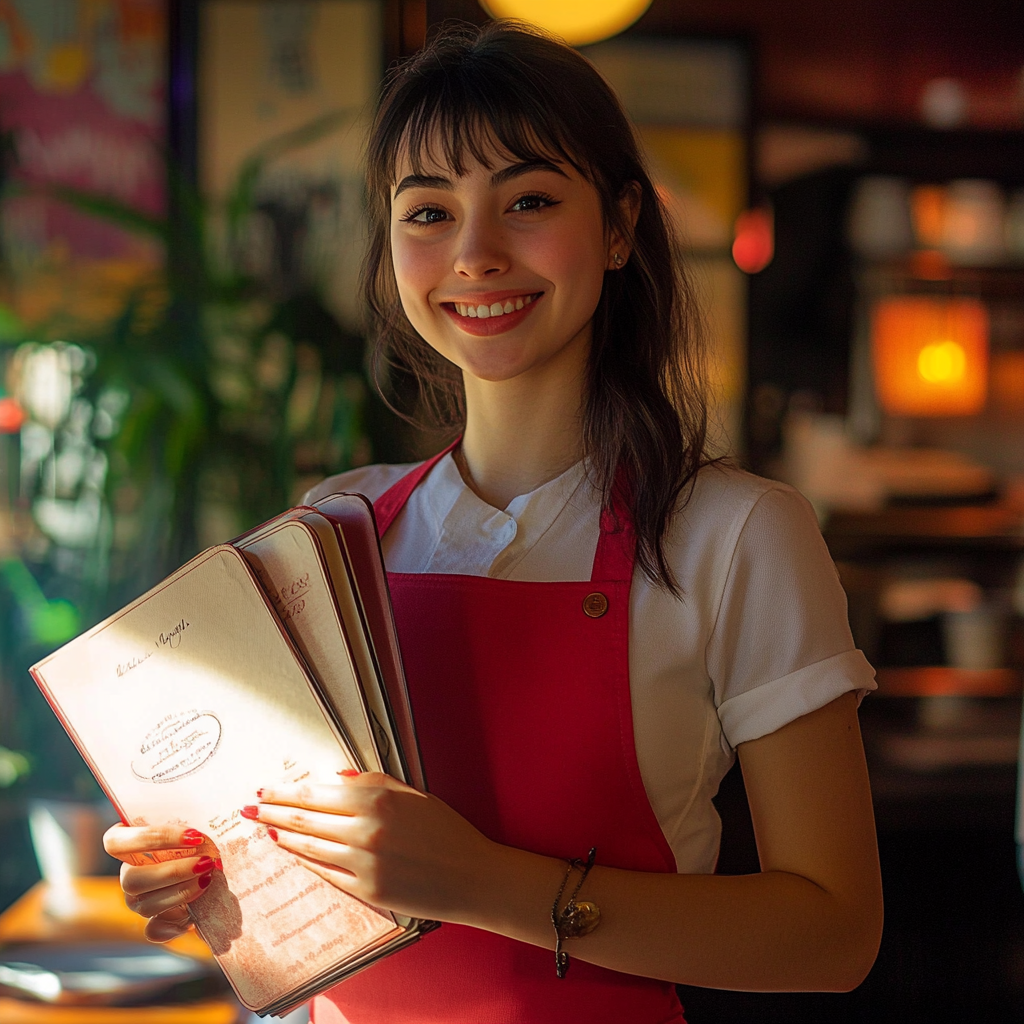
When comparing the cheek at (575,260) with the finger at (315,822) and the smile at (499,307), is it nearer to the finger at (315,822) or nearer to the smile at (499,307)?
the smile at (499,307)

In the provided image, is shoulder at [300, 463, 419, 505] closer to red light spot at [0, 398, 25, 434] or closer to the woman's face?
the woman's face

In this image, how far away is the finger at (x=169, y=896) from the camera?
0.92m

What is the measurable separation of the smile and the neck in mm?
95

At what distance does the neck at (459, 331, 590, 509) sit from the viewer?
3.58 ft

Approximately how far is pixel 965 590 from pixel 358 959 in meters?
3.40

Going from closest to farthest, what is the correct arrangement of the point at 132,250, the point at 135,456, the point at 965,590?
the point at 135,456
the point at 132,250
the point at 965,590

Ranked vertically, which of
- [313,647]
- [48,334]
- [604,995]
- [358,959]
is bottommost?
[604,995]

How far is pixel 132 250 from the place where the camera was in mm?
2900

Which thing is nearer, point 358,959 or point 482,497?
point 358,959

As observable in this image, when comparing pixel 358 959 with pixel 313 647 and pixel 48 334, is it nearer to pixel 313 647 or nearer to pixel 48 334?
pixel 313 647

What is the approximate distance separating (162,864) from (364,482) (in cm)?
48

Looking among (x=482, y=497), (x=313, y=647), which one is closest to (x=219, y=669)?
(x=313, y=647)

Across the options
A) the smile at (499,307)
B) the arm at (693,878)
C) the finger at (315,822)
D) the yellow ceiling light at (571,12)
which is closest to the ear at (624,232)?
the smile at (499,307)

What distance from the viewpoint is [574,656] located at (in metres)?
0.98
